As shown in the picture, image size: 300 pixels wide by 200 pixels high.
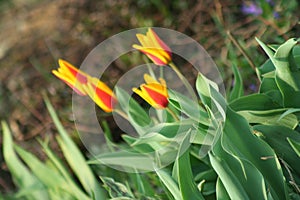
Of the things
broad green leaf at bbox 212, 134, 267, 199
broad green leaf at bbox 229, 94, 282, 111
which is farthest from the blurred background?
broad green leaf at bbox 212, 134, 267, 199

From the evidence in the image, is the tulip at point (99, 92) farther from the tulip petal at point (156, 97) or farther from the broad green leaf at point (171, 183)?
the broad green leaf at point (171, 183)

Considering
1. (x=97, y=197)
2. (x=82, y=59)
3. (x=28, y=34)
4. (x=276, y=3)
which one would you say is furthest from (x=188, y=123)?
(x=28, y=34)

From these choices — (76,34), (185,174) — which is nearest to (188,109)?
(185,174)

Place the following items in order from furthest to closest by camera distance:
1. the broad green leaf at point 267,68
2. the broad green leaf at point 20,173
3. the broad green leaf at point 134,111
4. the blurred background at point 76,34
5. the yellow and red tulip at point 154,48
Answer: the blurred background at point 76,34, the broad green leaf at point 20,173, the broad green leaf at point 134,111, the broad green leaf at point 267,68, the yellow and red tulip at point 154,48

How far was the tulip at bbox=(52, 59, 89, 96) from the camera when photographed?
130 cm

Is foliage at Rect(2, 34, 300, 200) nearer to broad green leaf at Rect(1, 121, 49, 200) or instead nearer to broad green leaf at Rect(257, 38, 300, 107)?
broad green leaf at Rect(257, 38, 300, 107)

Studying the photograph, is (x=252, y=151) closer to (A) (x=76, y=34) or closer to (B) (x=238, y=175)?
(B) (x=238, y=175)

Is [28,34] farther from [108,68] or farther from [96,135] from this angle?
[96,135]

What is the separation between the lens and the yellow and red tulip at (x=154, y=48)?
1341mm

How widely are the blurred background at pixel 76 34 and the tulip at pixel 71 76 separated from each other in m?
0.98

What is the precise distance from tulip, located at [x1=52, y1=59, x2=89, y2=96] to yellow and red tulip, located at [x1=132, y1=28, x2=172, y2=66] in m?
0.14

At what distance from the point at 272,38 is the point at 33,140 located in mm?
1341

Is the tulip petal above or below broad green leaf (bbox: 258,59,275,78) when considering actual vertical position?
above

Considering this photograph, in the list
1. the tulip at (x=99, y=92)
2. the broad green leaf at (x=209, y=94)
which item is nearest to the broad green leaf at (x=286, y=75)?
the broad green leaf at (x=209, y=94)
